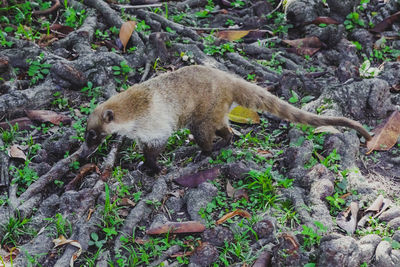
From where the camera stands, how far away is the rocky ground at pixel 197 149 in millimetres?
3602

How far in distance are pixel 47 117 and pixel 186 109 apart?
1.60 metres

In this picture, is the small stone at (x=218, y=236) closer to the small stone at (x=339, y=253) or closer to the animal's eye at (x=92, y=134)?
the small stone at (x=339, y=253)

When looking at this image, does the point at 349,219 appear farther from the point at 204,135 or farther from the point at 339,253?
the point at 204,135

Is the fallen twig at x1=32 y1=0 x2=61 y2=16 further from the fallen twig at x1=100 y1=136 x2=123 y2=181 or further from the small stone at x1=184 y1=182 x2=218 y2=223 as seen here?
the small stone at x1=184 y1=182 x2=218 y2=223

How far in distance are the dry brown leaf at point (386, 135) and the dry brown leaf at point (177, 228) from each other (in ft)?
7.10

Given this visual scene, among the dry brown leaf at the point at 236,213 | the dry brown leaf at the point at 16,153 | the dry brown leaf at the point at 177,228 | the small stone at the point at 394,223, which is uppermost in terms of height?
the small stone at the point at 394,223

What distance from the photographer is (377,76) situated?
5602 millimetres

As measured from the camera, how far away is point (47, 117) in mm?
4926

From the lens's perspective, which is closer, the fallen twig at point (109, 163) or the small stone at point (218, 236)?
the small stone at point (218, 236)

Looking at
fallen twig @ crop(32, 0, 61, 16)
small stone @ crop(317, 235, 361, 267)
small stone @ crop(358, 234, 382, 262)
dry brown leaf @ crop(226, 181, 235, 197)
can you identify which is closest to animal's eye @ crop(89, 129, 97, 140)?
dry brown leaf @ crop(226, 181, 235, 197)

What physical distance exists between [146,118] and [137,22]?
2.39 m

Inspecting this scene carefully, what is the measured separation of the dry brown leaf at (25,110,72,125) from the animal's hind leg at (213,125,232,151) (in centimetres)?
168

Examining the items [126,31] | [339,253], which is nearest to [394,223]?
[339,253]

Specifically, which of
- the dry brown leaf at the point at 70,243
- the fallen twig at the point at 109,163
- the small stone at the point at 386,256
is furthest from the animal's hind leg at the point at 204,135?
the small stone at the point at 386,256
